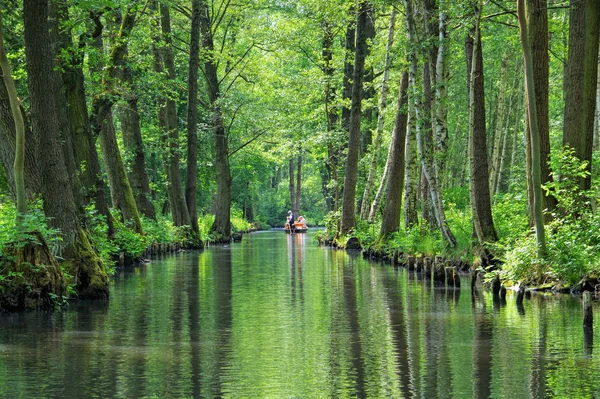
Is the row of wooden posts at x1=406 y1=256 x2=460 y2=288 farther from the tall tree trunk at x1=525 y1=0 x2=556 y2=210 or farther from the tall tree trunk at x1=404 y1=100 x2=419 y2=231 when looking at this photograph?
the tall tree trunk at x1=404 y1=100 x2=419 y2=231

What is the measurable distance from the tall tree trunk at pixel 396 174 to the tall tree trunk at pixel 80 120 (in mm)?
9233

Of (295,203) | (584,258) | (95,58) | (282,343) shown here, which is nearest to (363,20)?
(95,58)

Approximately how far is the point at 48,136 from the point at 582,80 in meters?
10.2

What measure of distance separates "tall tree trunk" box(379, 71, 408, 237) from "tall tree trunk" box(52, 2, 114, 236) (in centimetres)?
923

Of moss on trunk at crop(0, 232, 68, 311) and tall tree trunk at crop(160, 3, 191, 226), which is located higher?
tall tree trunk at crop(160, 3, 191, 226)

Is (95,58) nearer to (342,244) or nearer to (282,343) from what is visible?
(282,343)

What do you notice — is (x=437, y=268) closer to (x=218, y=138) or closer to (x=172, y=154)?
(x=172, y=154)

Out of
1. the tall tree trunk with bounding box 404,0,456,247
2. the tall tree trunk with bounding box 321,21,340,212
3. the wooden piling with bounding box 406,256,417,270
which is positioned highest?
the tall tree trunk with bounding box 321,21,340,212

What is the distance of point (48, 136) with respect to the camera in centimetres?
1523

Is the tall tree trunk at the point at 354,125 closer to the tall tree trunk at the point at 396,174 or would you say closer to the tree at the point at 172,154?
the tall tree trunk at the point at 396,174

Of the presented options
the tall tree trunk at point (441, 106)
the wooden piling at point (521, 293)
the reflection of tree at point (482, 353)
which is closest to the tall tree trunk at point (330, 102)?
the tall tree trunk at point (441, 106)

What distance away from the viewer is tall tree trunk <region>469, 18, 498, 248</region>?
19250mm

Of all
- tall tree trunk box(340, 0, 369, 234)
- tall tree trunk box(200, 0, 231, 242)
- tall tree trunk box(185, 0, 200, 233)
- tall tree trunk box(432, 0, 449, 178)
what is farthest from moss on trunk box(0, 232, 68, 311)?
tall tree trunk box(200, 0, 231, 242)

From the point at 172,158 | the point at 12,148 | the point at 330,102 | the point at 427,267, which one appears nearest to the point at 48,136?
the point at 12,148
